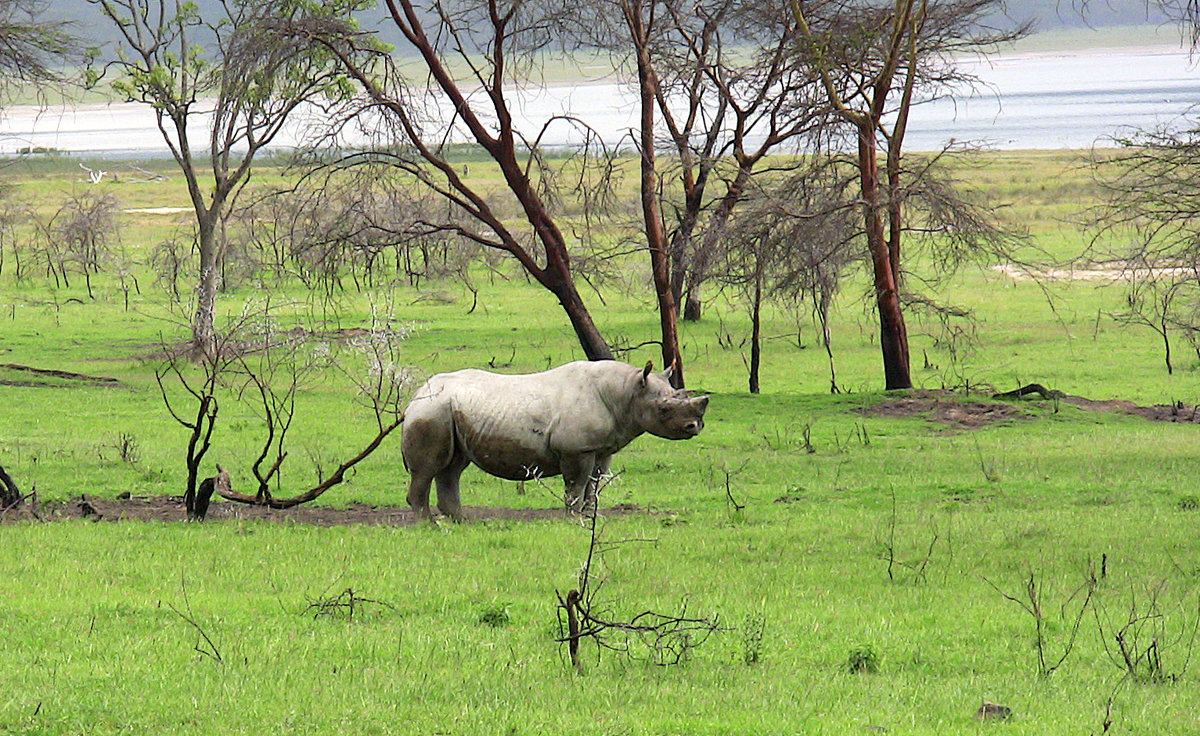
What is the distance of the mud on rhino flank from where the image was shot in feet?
78.7

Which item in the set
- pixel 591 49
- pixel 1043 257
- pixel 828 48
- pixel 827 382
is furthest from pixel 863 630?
pixel 1043 257

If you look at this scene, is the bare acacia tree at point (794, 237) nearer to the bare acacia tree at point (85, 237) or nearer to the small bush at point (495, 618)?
the small bush at point (495, 618)

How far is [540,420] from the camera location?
1484 centimetres

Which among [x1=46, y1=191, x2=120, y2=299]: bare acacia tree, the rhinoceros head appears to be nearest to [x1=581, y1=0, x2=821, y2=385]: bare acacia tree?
the rhinoceros head

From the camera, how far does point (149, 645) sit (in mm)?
9125

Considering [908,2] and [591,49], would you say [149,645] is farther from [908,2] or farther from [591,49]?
[591,49]

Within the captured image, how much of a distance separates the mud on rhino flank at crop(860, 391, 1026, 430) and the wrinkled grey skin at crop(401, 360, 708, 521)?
389 inches

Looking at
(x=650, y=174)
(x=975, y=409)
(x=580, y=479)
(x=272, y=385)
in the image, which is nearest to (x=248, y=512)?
(x=580, y=479)

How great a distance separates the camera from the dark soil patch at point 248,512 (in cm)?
1560

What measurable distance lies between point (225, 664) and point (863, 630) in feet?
13.6

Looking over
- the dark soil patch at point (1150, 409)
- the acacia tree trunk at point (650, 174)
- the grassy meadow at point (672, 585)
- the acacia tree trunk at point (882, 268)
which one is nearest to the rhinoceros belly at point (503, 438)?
the grassy meadow at point (672, 585)

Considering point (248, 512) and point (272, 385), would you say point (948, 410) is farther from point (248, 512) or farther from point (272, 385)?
point (272, 385)

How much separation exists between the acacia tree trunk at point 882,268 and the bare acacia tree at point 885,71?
0.06ft

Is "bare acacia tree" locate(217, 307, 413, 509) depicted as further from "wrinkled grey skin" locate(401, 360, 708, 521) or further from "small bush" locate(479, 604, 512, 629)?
"small bush" locate(479, 604, 512, 629)
